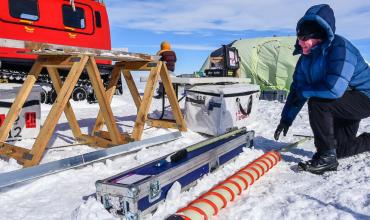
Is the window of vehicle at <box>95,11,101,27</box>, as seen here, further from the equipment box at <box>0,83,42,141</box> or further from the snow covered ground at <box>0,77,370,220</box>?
the snow covered ground at <box>0,77,370,220</box>

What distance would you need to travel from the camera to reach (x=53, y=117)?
323 cm

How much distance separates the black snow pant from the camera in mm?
3168

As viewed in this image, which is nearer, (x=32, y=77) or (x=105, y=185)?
(x=105, y=185)

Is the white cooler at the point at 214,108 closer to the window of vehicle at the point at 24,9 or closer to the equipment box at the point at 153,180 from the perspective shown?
the equipment box at the point at 153,180

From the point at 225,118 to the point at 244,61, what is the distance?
8811mm

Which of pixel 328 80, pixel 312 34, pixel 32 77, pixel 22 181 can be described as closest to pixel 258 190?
pixel 328 80

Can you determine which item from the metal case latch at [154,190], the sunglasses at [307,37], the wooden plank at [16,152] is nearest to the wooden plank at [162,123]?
the wooden plank at [16,152]

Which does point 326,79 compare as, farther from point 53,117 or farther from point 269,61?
point 269,61

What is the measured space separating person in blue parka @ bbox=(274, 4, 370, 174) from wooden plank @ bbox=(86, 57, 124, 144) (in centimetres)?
189

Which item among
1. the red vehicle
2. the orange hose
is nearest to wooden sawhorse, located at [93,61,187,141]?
the orange hose

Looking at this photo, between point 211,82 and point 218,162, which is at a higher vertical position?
point 211,82

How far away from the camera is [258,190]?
9.05ft

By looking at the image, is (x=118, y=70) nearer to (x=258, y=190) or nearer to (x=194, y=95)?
(x=194, y=95)

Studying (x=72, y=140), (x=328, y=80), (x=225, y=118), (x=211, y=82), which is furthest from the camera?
(x=211, y=82)
